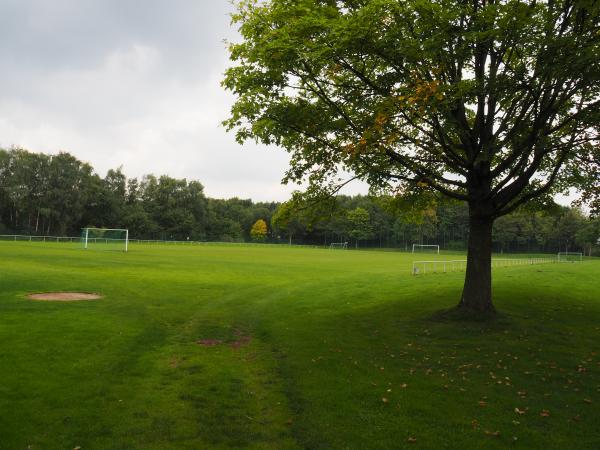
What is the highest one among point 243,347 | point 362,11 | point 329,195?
point 362,11

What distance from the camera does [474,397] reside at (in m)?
9.23

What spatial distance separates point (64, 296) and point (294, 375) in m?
13.5

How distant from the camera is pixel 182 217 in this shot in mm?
125125

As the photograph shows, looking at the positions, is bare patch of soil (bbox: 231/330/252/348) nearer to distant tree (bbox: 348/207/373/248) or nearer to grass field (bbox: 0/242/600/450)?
grass field (bbox: 0/242/600/450)

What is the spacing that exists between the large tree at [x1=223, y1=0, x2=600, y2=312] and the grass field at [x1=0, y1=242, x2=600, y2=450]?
3785mm

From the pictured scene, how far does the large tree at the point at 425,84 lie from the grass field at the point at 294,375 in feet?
12.4

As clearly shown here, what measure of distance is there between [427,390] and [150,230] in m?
115

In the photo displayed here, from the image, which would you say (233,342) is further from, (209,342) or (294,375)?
(294,375)

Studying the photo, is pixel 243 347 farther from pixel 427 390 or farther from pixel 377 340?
pixel 427 390

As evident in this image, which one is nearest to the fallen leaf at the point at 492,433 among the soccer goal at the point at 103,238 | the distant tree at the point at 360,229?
the soccer goal at the point at 103,238

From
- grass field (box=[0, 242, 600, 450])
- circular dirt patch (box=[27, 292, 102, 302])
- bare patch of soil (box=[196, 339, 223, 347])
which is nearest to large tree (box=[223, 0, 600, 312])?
grass field (box=[0, 242, 600, 450])

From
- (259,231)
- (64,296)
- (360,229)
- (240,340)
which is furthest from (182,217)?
(240,340)

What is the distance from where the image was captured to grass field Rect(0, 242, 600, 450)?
7391 mm

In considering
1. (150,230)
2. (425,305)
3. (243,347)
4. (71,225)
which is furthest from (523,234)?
(243,347)
